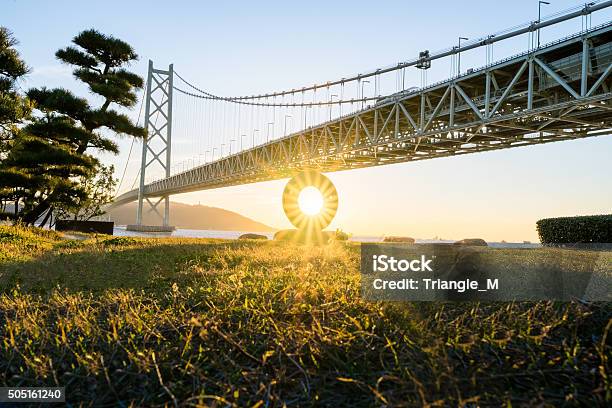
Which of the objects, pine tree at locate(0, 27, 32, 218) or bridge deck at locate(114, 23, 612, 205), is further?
bridge deck at locate(114, 23, 612, 205)

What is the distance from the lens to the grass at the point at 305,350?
257cm

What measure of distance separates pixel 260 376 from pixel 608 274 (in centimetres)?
579

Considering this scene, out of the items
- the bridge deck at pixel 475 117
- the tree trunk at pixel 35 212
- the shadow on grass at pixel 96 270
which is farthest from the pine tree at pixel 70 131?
the bridge deck at pixel 475 117

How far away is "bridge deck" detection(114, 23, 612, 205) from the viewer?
23984 mm

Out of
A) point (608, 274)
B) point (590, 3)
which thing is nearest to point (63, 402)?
point (608, 274)

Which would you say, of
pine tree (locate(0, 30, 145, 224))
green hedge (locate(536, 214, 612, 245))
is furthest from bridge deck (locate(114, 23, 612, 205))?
pine tree (locate(0, 30, 145, 224))

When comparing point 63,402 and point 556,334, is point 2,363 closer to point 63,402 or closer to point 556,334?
point 63,402

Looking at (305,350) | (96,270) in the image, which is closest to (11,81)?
(96,270)

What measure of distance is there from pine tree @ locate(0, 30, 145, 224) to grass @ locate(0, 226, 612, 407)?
20.2 meters

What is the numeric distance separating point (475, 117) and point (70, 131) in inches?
994

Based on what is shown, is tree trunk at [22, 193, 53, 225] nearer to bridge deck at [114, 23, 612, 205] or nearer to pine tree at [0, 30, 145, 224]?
pine tree at [0, 30, 145, 224]

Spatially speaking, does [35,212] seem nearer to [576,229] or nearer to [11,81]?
[11,81]

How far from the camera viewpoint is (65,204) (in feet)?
79.6

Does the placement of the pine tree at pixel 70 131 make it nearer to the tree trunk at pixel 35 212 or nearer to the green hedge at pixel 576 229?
the tree trunk at pixel 35 212
